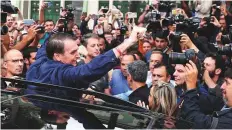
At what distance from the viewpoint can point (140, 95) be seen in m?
3.89

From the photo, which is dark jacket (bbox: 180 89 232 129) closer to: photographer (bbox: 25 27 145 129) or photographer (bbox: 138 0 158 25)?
photographer (bbox: 25 27 145 129)

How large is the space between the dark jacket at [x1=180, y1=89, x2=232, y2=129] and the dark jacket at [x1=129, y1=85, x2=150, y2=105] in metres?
0.58

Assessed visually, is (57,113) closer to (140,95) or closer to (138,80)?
(140,95)

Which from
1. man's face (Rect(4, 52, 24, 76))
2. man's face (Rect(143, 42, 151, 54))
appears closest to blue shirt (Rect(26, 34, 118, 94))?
man's face (Rect(4, 52, 24, 76))

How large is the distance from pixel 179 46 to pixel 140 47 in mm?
1376

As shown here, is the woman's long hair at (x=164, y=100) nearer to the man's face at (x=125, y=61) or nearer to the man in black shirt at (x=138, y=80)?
the man in black shirt at (x=138, y=80)

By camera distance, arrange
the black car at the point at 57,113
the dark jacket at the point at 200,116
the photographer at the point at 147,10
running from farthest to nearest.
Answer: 1. the photographer at the point at 147,10
2. the dark jacket at the point at 200,116
3. the black car at the point at 57,113

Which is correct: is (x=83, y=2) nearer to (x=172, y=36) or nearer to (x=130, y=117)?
(x=172, y=36)

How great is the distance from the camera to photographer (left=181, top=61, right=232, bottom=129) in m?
3.02

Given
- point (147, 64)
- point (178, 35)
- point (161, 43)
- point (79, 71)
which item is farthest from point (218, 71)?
point (79, 71)

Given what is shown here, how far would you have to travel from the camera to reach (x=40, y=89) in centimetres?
247

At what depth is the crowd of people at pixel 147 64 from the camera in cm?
313

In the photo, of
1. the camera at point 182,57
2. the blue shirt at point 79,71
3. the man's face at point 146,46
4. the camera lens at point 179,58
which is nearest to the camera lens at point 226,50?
the camera at point 182,57

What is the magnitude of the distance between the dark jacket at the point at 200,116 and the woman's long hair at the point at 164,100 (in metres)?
0.08
